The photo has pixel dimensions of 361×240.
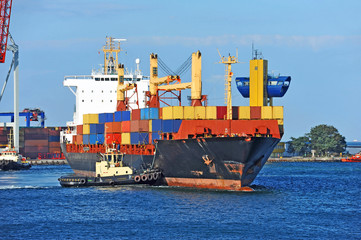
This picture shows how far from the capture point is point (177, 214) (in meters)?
41.7

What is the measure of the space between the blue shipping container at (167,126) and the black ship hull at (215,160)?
135cm

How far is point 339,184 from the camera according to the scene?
220 ft

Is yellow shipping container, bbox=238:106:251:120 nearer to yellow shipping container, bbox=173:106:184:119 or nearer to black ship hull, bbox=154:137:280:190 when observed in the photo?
black ship hull, bbox=154:137:280:190

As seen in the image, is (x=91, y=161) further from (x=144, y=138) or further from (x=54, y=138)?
(x=54, y=138)

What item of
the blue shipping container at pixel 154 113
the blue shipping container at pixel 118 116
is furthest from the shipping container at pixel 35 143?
the blue shipping container at pixel 154 113

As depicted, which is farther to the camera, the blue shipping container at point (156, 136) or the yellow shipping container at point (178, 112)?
the blue shipping container at point (156, 136)

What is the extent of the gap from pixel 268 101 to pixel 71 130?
27.0 metres

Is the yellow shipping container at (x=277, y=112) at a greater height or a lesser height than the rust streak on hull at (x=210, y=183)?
greater

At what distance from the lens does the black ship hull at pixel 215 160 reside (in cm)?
4906

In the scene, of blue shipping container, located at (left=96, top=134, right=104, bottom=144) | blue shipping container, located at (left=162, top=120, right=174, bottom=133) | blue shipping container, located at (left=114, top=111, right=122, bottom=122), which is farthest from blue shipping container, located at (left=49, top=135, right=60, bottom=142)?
blue shipping container, located at (left=162, top=120, right=174, bottom=133)

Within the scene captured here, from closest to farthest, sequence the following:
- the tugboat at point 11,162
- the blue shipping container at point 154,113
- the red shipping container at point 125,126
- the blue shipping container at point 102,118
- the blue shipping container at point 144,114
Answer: the blue shipping container at point 154,113 → the blue shipping container at point 144,114 → the red shipping container at point 125,126 → the blue shipping container at point 102,118 → the tugboat at point 11,162

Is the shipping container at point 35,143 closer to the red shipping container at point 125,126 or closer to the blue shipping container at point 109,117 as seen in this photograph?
the blue shipping container at point 109,117

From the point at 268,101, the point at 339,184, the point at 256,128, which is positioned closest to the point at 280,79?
the point at 268,101

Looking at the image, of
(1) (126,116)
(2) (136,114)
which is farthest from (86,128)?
(2) (136,114)
